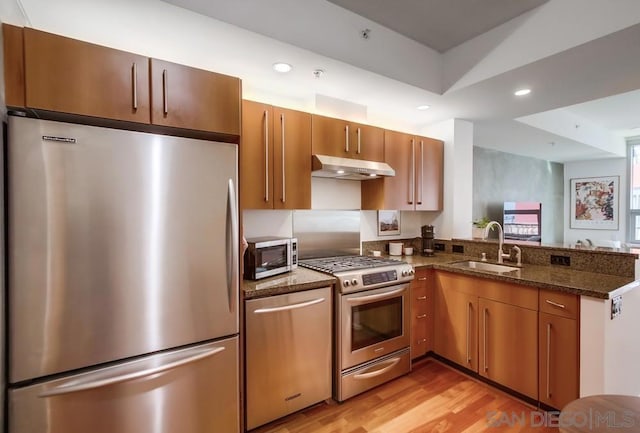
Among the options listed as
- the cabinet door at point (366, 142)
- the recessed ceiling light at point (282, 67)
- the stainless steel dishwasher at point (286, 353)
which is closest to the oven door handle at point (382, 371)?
the stainless steel dishwasher at point (286, 353)

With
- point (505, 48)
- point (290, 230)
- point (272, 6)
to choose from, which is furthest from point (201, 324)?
point (505, 48)

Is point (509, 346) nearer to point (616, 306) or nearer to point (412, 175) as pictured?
point (616, 306)

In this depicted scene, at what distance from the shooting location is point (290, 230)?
2785mm

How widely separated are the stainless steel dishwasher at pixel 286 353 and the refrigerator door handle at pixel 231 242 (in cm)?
19

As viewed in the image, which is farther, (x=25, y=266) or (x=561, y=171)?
(x=561, y=171)

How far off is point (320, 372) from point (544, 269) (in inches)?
79.2

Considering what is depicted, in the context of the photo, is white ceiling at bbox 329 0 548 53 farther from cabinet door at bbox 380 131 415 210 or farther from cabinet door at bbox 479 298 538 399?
cabinet door at bbox 479 298 538 399

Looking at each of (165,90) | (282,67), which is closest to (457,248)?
(282,67)

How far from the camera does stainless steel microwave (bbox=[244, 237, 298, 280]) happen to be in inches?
84.0

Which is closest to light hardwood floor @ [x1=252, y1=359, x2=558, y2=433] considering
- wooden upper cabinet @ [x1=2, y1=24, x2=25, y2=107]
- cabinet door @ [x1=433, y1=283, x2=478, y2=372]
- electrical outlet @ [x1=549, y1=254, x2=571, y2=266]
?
cabinet door @ [x1=433, y1=283, x2=478, y2=372]

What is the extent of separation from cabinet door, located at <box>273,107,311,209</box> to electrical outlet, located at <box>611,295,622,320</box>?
208cm

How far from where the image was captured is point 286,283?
2.03m

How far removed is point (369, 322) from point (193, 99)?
197cm

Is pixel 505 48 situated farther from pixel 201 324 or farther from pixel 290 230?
pixel 201 324
